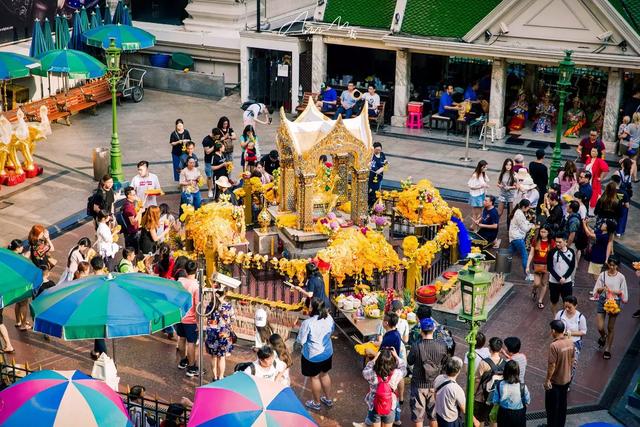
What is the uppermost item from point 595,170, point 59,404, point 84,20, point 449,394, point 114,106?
point 84,20

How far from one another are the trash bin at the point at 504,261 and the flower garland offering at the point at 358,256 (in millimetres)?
2766

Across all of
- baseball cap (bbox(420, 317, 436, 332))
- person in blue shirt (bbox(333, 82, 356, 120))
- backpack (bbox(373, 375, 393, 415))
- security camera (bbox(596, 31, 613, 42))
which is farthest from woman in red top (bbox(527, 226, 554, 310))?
person in blue shirt (bbox(333, 82, 356, 120))

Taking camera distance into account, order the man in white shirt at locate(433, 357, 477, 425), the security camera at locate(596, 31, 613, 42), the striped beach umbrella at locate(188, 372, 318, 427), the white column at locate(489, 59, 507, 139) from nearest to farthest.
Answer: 1. the striped beach umbrella at locate(188, 372, 318, 427)
2. the man in white shirt at locate(433, 357, 477, 425)
3. the security camera at locate(596, 31, 613, 42)
4. the white column at locate(489, 59, 507, 139)

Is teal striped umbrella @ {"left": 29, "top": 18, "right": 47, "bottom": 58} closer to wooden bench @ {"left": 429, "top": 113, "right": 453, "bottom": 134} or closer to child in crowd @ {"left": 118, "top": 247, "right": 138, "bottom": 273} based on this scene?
wooden bench @ {"left": 429, "top": 113, "right": 453, "bottom": 134}

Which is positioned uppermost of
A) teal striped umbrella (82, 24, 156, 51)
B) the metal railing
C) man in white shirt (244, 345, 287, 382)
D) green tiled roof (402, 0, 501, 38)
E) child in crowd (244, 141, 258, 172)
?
green tiled roof (402, 0, 501, 38)

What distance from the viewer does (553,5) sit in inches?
1070

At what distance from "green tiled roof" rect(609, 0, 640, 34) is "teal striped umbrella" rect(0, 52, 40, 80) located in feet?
51.1

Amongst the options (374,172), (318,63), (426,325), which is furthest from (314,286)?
(318,63)

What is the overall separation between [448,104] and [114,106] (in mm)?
10683

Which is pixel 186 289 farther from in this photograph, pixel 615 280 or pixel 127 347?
pixel 615 280

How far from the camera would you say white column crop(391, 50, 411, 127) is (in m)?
29.8

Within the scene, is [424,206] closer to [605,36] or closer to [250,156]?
[250,156]

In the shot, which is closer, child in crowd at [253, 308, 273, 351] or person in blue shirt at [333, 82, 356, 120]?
child in crowd at [253, 308, 273, 351]

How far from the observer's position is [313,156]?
18.9m
